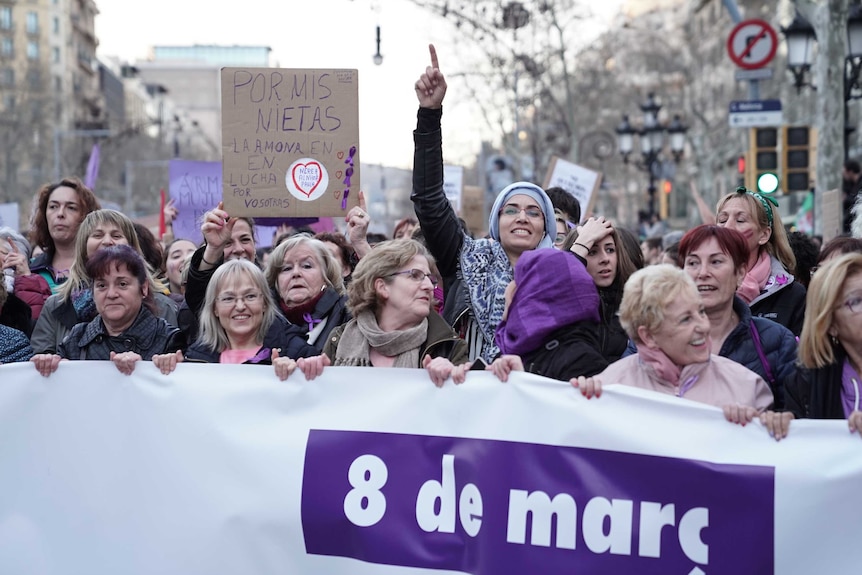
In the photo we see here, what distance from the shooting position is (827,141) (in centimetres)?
1548

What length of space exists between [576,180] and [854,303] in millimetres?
7150

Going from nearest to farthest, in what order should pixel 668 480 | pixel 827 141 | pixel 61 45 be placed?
pixel 668 480
pixel 827 141
pixel 61 45

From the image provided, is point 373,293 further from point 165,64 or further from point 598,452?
point 165,64

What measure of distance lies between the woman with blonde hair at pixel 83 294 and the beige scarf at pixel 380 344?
1.10 metres

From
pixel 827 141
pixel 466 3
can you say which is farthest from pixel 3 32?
pixel 827 141

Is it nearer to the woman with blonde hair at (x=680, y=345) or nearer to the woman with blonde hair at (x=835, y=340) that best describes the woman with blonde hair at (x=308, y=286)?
the woman with blonde hair at (x=680, y=345)

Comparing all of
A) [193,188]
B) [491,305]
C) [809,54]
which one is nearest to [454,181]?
[193,188]

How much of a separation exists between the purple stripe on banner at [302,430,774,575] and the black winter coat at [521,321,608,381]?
27cm

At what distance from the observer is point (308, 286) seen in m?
5.61

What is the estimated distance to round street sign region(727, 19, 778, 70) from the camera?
16734 millimetres

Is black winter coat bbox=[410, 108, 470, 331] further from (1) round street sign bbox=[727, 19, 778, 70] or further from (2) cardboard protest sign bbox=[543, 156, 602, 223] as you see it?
(1) round street sign bbox=[727, 19, 778, 70]

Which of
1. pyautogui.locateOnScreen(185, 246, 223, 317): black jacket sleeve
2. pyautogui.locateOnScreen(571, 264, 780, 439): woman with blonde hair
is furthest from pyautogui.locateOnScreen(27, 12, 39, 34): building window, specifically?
pyautogui.locateOnScreen(571, 264, 780, 439): woman with blonde hair

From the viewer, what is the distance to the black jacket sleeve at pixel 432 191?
4965mm

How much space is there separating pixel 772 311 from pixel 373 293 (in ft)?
5.58
